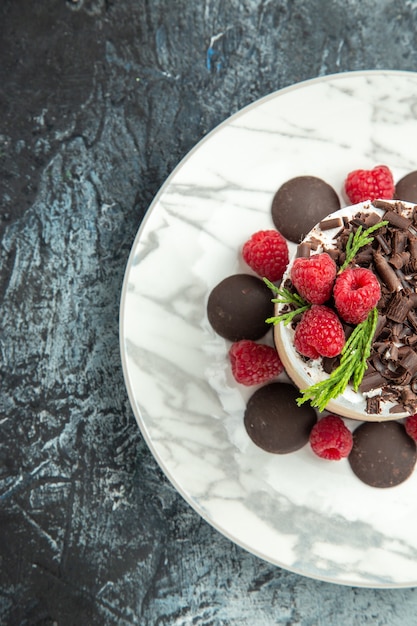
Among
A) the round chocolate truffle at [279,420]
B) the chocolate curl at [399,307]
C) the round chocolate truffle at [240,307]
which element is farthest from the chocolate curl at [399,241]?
the round chocolate truffle at [279,420]

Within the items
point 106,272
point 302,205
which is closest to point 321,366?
point 302,205

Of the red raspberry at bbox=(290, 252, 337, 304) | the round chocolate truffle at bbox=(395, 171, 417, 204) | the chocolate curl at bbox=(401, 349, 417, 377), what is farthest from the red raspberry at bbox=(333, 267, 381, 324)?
the round chocolate truffle at bbox=(395, 171, 417, 204)

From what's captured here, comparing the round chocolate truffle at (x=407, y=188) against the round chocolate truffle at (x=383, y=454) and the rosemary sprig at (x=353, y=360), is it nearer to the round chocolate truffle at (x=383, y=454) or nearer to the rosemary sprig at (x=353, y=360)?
the rosemary sprig at (x=353, y=360)

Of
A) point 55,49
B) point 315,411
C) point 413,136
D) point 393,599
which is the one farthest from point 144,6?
point 393,599

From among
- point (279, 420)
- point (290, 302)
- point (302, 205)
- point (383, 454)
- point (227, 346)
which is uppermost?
point (302, 205)

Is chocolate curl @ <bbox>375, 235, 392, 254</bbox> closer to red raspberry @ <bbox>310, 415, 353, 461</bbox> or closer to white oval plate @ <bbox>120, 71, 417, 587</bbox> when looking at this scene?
white oval plate @ <bbox>120, 71, 417, 587</bbox>

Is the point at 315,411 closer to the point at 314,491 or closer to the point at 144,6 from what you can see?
the point at 314,491

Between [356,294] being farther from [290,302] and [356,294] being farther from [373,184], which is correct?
[373,184]
